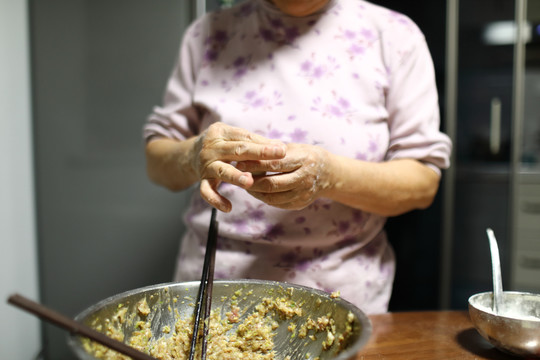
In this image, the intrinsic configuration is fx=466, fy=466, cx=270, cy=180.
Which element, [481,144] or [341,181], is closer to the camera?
[341,181]

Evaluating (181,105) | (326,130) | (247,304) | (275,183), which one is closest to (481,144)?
(326,130)

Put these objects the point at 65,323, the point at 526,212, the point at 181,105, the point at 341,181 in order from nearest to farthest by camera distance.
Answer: the point at 65,323
the point at 341,181
the point at 181,105
the point at 526,212

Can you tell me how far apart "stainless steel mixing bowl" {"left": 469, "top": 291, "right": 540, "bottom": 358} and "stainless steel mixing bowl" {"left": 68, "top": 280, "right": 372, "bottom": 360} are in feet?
0.79

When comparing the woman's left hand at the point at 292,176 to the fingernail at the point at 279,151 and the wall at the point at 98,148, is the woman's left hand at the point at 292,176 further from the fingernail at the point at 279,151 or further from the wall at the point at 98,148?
the wall at the point at 98,148

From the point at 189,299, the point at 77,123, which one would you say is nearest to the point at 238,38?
the point at 189,299

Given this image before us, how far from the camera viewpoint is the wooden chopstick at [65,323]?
0.45 m

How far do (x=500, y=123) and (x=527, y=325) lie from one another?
1747 mm

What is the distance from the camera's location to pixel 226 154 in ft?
2.70

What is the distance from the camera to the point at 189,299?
2.35ft

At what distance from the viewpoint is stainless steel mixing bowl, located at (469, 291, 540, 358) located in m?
0.66

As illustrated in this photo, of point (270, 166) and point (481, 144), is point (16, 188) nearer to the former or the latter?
point (270, 166)

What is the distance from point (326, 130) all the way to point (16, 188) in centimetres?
135

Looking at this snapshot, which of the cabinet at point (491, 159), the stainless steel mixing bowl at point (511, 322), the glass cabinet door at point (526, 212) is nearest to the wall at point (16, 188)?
the stainless steel mixing bowl at point (511, 322)

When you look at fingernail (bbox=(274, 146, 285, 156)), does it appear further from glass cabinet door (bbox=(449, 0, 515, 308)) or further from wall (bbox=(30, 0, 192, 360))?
glass cabinet door (bbox=(449, 0, 515, 308))
